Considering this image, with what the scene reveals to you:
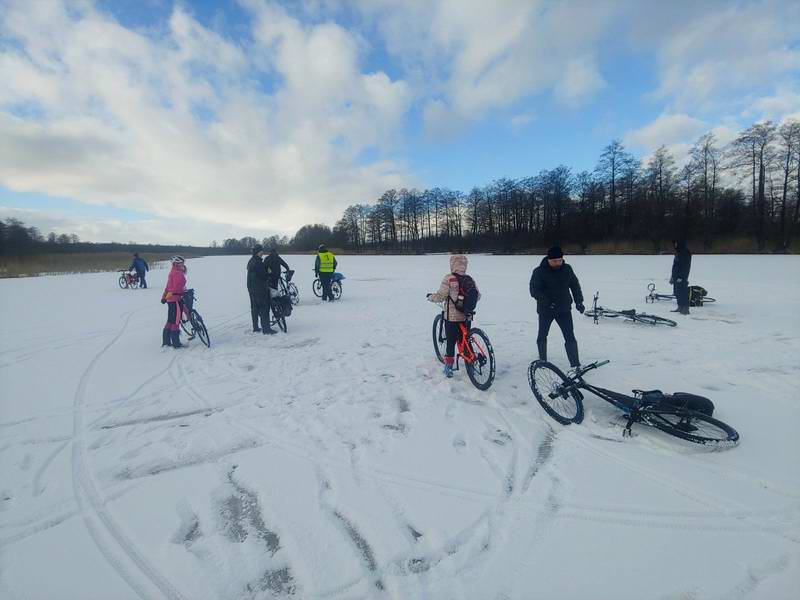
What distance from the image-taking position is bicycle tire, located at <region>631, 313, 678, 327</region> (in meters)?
7.45

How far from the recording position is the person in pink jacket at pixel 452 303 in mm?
4786

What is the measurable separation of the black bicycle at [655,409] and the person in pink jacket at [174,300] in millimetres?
6866

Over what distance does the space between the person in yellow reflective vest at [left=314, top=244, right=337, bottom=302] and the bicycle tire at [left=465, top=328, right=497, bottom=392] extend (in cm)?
819

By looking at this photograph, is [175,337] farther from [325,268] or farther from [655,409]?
[655,409]

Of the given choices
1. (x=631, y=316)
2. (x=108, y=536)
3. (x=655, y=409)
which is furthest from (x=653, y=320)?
(x=108, y=536)

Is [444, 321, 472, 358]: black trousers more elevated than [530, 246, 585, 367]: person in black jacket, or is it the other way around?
[530, 246, 585, 367]: person in black jacket

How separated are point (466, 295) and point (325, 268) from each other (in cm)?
839

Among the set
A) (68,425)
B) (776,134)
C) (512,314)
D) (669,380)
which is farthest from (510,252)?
(68,425)

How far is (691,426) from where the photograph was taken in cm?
331

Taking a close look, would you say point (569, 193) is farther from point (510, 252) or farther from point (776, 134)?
point (776, 134)

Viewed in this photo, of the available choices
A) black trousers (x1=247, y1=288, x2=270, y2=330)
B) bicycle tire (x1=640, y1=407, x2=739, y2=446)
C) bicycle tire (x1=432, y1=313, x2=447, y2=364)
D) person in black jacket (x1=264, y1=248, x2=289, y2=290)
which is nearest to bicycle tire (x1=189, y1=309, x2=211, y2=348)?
black trousers (x1=247, y1=288, x2=270, y2=330)

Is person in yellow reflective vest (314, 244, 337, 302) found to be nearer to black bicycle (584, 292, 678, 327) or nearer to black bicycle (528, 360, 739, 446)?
black bicycle (584, 292, 678, 327)

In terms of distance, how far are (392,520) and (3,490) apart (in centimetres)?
330

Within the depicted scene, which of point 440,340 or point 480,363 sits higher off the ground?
point 440,340
